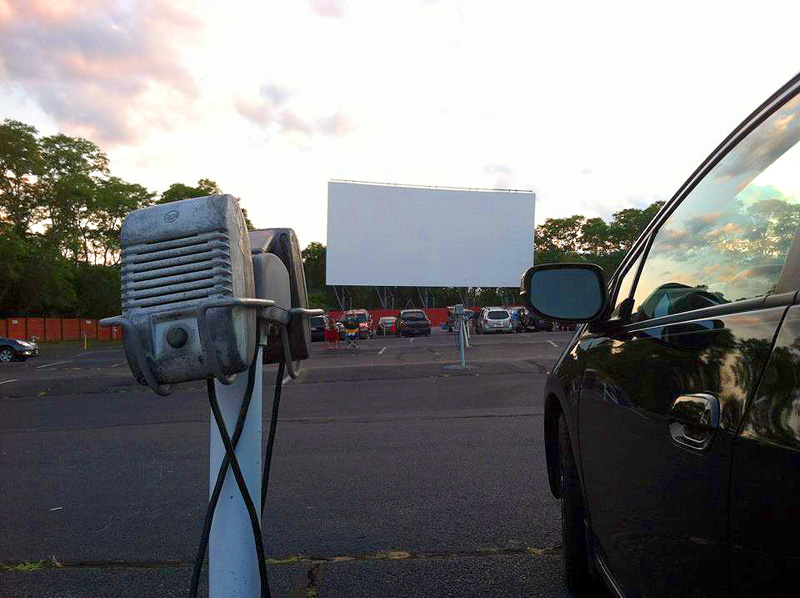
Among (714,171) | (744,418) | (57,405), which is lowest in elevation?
(57,405)

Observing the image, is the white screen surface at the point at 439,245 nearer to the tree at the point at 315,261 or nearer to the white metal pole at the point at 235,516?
the white metal pole at the point at 235,516

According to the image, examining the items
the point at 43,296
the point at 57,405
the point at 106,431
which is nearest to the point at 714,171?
the point at 106,431

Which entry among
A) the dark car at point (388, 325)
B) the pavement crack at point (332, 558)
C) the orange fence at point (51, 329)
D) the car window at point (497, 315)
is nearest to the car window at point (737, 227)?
the pavement crack at point (332, 558)

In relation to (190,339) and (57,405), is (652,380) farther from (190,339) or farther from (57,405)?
(57,405)

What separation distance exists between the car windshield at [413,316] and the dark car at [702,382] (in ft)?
125

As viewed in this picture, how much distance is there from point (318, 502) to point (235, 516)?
256cm

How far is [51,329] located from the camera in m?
54.4

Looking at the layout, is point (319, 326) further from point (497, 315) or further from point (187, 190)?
point (187, 190)

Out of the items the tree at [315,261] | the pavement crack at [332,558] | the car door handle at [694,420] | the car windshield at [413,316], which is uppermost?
the tree at [315,261]

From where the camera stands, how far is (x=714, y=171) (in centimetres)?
198

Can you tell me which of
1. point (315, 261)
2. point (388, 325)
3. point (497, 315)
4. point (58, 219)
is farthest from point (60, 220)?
point (315, 261)

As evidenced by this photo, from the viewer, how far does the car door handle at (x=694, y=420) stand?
1408 mm

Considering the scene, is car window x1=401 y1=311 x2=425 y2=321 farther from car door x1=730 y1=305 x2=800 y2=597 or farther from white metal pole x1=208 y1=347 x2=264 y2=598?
car door x1=730 y1=305 x2=800 y2=597

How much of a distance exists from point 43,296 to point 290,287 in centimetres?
4944
